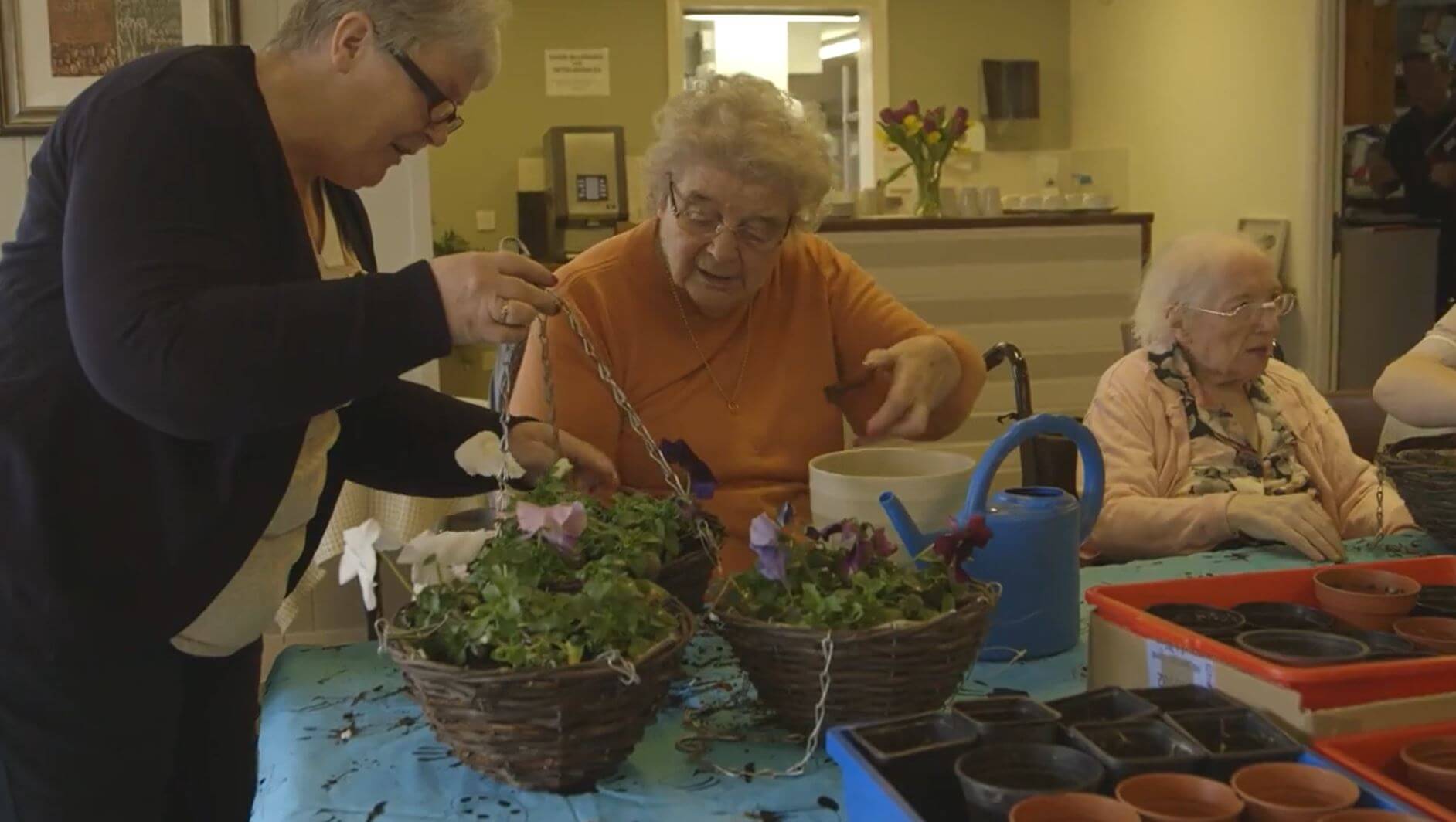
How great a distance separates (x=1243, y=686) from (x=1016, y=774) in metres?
0.23

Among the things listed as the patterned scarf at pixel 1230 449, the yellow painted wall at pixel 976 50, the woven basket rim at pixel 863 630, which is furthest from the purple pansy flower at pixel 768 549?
the yellow painted wall at pixel 976 50

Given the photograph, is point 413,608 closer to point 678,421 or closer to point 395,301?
point 395,301

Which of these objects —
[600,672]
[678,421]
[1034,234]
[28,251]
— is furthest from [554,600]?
→ [1034,234]

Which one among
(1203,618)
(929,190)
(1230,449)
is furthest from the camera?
(929,190)

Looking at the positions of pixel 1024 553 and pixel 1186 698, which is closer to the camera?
pixel 1186 698

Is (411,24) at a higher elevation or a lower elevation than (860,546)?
higher

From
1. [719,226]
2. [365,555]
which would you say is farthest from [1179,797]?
[719,226]

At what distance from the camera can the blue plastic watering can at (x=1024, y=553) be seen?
4.20ft

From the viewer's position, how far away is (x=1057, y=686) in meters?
1.27

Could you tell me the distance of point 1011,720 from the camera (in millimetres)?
933

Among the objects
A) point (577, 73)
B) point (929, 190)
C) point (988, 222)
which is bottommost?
point (988, 222)

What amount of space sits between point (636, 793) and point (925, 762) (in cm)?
26

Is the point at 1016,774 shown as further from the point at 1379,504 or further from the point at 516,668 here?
the point at 1379,504

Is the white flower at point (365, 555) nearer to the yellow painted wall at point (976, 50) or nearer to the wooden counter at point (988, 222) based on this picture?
the wooden counter at point (988, 222)
